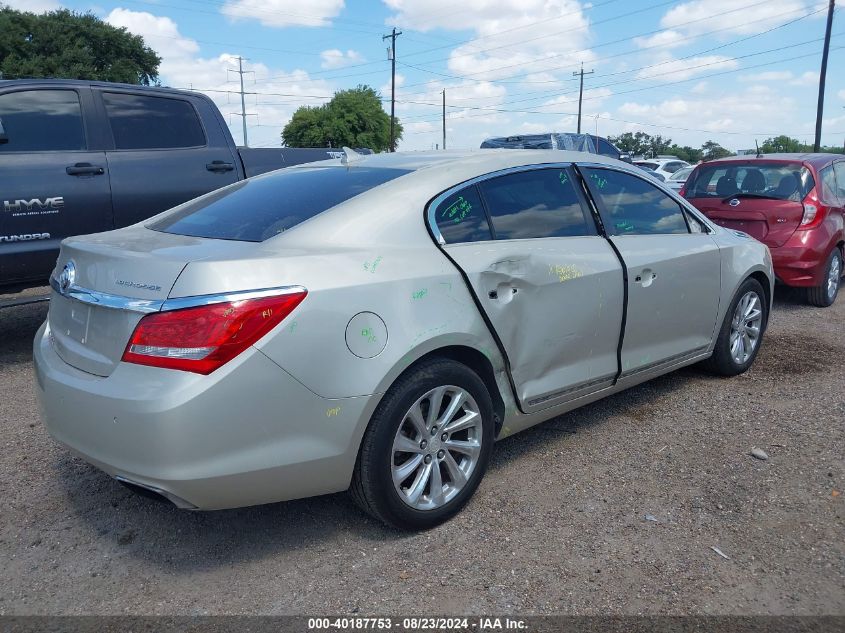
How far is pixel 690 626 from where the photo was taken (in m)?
2.56

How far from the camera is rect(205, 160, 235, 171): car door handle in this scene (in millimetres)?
6406

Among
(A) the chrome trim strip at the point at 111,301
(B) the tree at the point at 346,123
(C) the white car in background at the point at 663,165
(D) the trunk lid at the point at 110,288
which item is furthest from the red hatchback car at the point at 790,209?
(B) the tree at the point at 346,123

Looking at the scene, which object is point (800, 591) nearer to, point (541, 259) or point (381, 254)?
point (541, 259)

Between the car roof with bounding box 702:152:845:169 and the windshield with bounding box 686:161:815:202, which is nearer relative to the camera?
the windshield with bounding box 686:161:815:202

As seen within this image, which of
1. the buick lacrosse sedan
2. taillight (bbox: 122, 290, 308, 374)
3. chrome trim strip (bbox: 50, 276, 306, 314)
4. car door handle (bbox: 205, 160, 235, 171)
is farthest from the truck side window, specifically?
taillight (bbox: 122, 290, 308, 374)

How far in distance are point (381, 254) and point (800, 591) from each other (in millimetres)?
1992

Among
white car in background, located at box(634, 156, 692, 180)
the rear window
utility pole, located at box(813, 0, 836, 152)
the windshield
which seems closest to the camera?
the rear window

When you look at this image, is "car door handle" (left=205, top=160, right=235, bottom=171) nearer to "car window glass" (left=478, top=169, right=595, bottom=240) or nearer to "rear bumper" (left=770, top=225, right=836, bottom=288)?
"car window glass" (left=478, top=169, right=595, bottom=240)

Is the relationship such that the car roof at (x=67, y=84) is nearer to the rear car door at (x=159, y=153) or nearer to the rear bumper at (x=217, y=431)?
the rear car door at (x=159, y=153)

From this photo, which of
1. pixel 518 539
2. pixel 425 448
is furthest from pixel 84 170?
pixel 518 539

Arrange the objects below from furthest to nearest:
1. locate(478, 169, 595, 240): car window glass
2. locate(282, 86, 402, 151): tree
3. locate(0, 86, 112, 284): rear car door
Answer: locate(282, 86, 402, 151): tree, locate(0, 86, 112, 284): rear car door, locate(478, 169, 595, 240): car window glass

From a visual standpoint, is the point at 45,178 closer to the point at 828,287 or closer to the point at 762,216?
the point at 762,216

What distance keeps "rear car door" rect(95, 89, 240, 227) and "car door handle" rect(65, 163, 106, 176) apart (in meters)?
0.10

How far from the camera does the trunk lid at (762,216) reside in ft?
24.3
